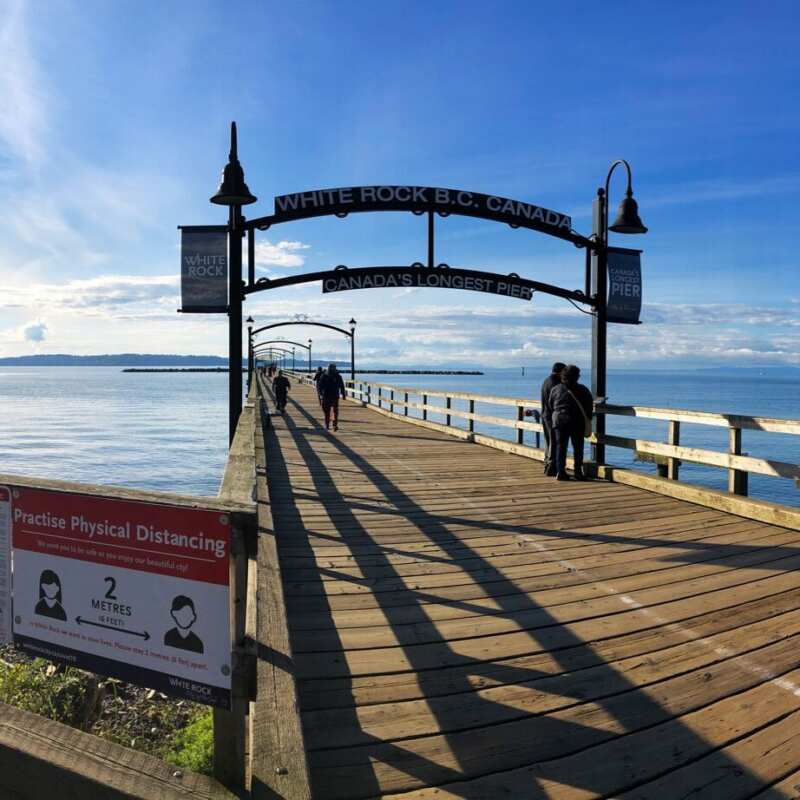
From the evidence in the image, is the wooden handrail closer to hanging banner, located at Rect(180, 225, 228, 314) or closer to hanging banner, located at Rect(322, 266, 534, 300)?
hanging banner, located at Rect(322, 266, 534, 300)

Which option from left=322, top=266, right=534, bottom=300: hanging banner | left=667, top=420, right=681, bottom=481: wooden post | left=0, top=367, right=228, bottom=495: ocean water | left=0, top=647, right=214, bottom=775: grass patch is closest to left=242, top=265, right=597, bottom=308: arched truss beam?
left=322, top=266, right=534, bottom=300: hanging banner

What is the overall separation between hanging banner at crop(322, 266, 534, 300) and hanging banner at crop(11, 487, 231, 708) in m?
7.75

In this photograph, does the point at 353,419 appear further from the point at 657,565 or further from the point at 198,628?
the point at 198,628

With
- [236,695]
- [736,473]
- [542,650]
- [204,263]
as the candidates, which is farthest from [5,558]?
[736,473]

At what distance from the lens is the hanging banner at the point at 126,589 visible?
2.28 meters

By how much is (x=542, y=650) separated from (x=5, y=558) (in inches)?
114

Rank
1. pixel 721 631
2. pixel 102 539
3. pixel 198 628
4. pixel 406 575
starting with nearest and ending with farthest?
pixel 198 628
pixel 102 539
pixel 721 631
pixel 406 575

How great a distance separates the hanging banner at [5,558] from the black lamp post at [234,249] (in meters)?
5.58

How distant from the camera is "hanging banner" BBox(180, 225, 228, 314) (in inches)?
339

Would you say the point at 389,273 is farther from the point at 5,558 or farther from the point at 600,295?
the point at 5,558

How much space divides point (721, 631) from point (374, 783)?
8.52 ft

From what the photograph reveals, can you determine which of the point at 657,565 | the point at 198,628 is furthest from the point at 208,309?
the point at 198,628

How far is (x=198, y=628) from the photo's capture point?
7.59 feet

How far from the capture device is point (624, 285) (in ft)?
36.1
